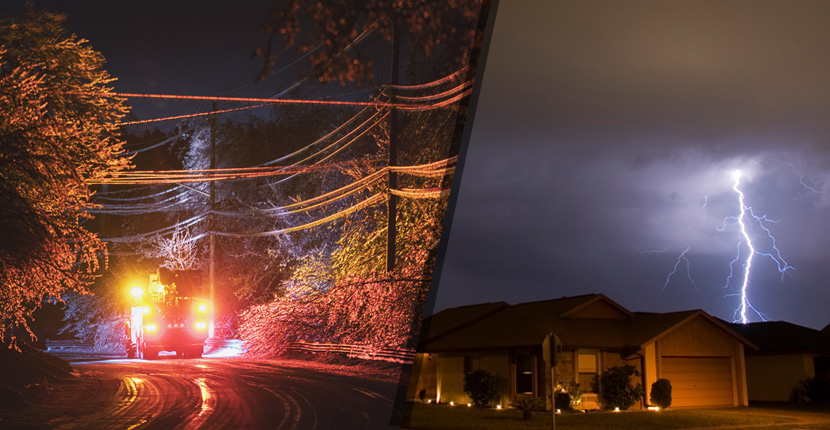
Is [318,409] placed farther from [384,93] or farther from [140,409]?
[384,93]

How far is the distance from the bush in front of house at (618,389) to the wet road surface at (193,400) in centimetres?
1590

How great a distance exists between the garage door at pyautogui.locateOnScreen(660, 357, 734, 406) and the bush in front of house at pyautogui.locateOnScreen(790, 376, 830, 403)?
610cm

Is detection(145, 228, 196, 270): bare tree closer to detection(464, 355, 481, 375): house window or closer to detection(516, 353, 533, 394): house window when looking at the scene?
detection(516, 353, 533, 394): house window

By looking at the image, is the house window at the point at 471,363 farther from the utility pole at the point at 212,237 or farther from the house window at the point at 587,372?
the utility pole at the point at 212,237

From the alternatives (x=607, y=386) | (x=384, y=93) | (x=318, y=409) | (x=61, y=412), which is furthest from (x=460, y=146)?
(x=607, y=386)

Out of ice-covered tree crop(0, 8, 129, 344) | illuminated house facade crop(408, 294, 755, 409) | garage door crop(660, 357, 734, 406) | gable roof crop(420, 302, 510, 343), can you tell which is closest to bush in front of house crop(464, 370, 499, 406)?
illuminated house facade crop(408, 294, 755, 409)

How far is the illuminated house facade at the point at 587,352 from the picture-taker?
1187 inches

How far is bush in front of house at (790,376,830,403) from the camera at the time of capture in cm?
3534

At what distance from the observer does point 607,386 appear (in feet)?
97.1

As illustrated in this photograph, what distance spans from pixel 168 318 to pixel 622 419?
17390 mm

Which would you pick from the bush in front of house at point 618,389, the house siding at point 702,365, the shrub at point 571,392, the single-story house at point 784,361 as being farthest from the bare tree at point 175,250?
the single-story house at point 784,361

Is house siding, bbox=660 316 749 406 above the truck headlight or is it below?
below

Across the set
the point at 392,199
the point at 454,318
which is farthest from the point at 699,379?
the point at 392,199

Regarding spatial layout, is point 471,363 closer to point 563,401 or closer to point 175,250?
point 563,401
